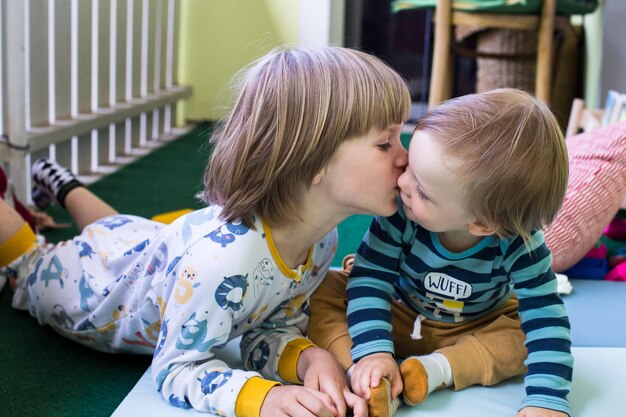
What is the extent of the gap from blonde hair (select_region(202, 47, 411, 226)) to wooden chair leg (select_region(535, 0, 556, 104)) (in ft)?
5.89

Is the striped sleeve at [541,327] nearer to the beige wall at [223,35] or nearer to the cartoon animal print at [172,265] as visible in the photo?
the cartoon animal print at [172,265]

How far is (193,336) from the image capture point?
99cm

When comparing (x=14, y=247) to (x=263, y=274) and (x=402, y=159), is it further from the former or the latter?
(x=402, y=159)

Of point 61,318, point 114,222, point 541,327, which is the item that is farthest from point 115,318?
point 541,327

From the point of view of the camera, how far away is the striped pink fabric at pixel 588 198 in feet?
5.09

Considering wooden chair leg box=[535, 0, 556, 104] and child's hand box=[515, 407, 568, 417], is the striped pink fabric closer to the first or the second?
child's hand box=[515, 407, 568, 417]

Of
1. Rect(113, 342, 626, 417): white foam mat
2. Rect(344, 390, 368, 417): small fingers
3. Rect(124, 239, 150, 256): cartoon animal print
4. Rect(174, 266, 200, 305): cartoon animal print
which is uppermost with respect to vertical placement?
Rect(174, 266, 200, 305): cartoon animal print

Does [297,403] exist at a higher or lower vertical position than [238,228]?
lower

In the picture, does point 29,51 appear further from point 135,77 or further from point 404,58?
point 404,58

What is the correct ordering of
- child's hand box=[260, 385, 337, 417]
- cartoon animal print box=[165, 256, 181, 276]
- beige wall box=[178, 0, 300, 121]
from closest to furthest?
child's hand box=[260, 385, 337, 417] < cartoon animal print box=[165, 256, 181, 276] < beige wall box=[178, 0, 300, 121]

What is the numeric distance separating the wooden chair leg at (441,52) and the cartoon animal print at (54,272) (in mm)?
1641

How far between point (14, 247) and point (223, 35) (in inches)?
93.7

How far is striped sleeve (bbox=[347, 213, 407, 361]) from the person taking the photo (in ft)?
3.50

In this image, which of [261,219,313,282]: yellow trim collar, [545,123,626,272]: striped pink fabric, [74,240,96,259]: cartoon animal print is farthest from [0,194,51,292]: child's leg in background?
[545,123,626,272]: striped pink fabric
